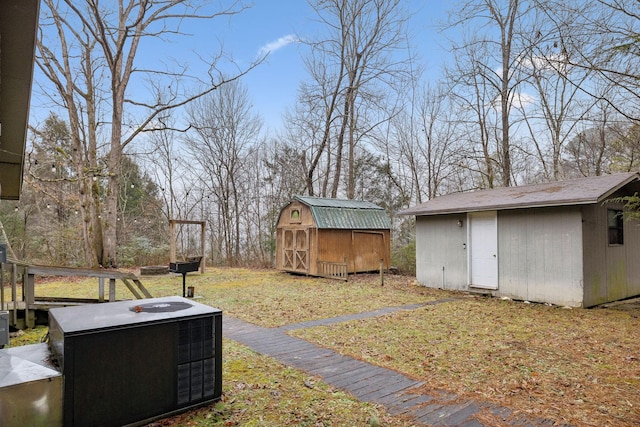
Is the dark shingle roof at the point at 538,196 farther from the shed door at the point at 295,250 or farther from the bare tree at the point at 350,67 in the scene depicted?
the bare tree at the point at 350,67

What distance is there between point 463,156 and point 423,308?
9893 mm

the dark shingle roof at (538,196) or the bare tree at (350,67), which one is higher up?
the bare tree at (350,67)

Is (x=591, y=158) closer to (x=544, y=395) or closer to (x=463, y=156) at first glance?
(x=463, y=156)

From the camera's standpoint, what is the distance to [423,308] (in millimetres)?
7477

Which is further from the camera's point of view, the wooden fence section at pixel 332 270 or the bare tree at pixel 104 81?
the bare tree at pixel 104 81

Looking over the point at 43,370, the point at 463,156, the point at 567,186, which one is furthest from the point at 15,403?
the point at 463,156

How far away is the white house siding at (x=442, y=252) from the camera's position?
383 inches

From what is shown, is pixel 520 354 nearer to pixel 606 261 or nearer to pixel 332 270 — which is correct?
pixel 606 261

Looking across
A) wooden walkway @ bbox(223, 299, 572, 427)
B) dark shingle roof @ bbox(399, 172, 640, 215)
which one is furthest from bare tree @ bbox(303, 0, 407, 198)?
wooden walkway @ bbox(223, 299, 572, 427)

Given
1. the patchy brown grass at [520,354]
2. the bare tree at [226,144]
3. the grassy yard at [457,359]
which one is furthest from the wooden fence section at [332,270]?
the bare tree at [226,144]

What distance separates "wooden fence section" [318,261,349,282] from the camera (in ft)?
40.3

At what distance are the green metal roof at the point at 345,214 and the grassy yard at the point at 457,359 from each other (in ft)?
15.0

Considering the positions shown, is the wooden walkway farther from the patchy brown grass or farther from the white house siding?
the white house siding

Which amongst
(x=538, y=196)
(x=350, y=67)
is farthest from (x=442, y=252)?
(x=350, y=67)
